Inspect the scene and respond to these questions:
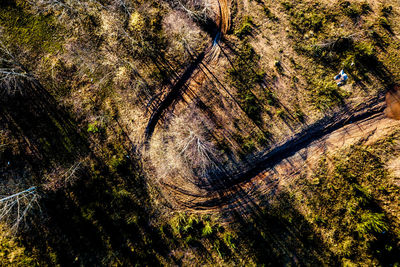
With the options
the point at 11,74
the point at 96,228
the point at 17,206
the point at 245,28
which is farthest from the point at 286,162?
the point at 11,74

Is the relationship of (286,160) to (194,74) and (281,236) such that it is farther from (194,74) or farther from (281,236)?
(194,74)

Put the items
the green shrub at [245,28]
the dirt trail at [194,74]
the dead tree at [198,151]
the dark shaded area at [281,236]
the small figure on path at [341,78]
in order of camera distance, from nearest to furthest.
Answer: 1. the dark shaded area at [281,236]
2. the small figure on path at [341,78]
3. the dead tree at [198,151]
4. the green shrub at [245,28]
5. the dirt trail at [194,74]

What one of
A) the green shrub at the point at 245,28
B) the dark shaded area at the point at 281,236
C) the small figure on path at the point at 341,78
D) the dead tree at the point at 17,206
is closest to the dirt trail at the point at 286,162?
the dark shaded area at the point at 281,236

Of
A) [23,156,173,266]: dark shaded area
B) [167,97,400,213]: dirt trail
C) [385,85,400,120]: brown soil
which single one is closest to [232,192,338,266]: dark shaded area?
[167,97,400,213]: dirt trail

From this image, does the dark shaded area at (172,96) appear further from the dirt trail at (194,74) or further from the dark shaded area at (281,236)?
the dark shaded area at (281,236)

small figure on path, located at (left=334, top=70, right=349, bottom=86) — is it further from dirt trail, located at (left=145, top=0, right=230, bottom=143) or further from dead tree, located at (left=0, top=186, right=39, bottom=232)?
dead tree, located at (left=0, top=186, right=39, bottom=232)

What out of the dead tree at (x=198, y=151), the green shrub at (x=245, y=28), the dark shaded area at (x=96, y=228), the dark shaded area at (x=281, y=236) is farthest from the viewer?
the green shrub at (x=245, y=28)

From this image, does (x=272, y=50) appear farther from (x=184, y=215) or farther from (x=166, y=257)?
(x=166, y=257)

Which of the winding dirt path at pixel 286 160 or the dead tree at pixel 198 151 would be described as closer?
the winding dirt path at pixel 286 160

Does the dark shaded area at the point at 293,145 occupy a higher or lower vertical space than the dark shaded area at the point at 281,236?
higher

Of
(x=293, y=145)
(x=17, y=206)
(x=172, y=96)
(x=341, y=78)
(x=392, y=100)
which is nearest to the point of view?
(x=392, y=100)

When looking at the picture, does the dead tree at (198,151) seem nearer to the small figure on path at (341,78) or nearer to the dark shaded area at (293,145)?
the dark shaded area at (293,145)

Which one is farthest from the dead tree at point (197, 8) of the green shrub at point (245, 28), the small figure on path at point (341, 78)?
the small figure on path at point (341, 78)

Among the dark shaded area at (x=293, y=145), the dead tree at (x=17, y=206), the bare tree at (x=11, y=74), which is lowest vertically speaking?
the dark shaded area at (x=293, y=145)
